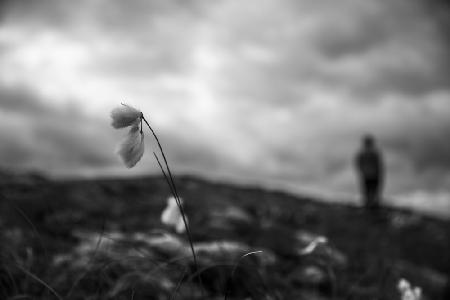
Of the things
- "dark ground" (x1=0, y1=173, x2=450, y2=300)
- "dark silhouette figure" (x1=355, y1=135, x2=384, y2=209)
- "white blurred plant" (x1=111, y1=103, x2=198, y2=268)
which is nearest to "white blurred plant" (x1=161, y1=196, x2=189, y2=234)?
"dark ground" (x1=0, y1=173, x2=450, y2=300)

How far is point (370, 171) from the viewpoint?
14.1 meters

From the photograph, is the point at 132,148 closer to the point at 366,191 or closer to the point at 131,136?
the point at 131,136

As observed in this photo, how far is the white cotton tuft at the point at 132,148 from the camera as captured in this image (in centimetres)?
116

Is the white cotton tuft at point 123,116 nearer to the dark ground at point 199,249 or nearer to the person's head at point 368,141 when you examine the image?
the dark ground at point 199,249

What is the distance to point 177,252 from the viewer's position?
3277mm

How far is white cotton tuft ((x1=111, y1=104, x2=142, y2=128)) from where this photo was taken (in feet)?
3.95

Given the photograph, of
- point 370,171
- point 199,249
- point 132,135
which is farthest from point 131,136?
point 370,171

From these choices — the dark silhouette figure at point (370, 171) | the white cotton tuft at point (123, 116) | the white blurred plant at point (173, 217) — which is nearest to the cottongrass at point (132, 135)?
the white cotton tuft at point (123, 116)

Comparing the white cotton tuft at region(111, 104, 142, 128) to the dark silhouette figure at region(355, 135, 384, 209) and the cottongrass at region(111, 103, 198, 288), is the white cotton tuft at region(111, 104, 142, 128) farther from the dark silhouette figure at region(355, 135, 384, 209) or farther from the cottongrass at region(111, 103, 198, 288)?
the dark silhouette figure at region(355, 135, 384, 209)

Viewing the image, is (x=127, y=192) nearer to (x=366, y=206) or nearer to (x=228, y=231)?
(x=228, y=231)

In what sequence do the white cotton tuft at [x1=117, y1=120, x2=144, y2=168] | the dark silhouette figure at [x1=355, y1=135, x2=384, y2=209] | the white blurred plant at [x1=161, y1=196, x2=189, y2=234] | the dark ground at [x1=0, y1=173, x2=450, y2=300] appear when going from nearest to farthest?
the white cotton tuft at [x1=117, y1=120, x2=144, y2=168] → the dark ground at [x1=0, y1=173, x2=450, y2=300] → the white blurred plant at [x1=161, y1=196, x2=189, y2=234] → the dark silhouette figure at [x1=355, y1=135, x2=384, y2=209]

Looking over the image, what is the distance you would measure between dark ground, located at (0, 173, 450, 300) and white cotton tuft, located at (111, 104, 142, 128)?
1.60ft

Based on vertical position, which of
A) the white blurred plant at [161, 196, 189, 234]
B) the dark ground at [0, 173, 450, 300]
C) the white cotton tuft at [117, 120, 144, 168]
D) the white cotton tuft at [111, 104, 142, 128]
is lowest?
the dark ground at [0, 173, 450, 300]

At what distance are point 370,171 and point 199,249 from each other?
12163mm
